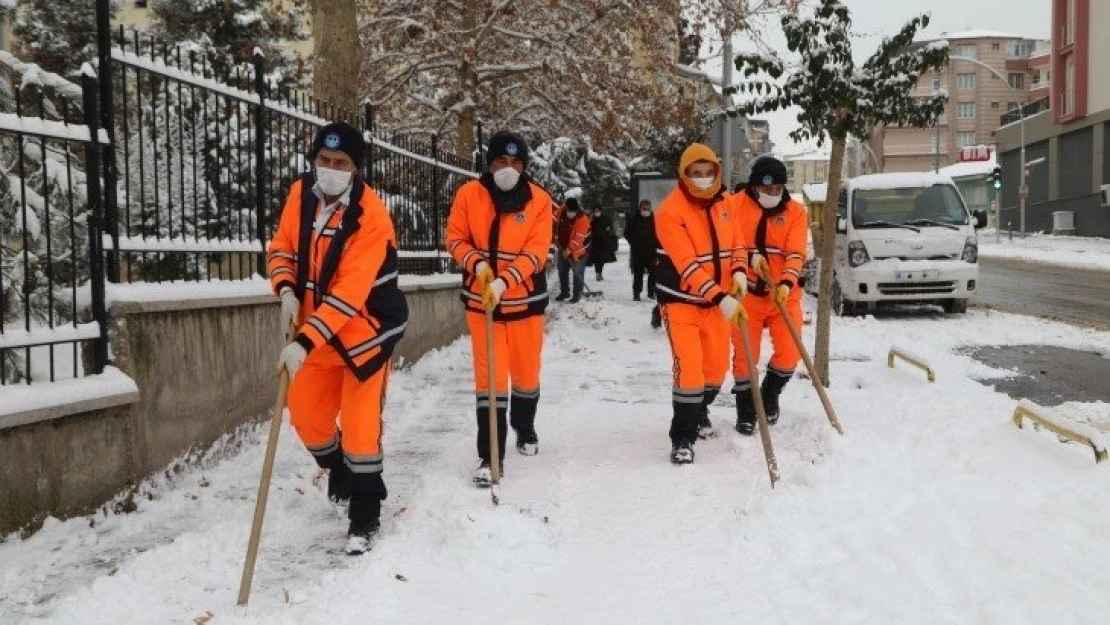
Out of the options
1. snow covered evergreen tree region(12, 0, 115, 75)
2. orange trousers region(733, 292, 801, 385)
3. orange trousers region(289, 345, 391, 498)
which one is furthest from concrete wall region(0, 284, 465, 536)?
snow covered evergreen tree region(12, 0, 115, 75)

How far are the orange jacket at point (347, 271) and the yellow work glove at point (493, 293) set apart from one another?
899mm

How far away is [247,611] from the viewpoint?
144 inches

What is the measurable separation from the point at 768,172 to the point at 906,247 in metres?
7.95

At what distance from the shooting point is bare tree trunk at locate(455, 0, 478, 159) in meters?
16.5

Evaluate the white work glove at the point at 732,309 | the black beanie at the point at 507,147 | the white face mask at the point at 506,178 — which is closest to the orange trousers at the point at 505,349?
the white face mask at the point at 506,178

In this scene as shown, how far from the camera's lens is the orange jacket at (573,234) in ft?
51.5

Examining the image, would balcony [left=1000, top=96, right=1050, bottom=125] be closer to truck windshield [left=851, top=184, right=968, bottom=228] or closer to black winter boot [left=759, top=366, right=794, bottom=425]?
truck windshield [left=851, top=184, right=968, bottom=228]

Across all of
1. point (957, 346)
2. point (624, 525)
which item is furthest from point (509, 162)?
point (957, 346)

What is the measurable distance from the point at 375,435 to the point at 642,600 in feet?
4.86

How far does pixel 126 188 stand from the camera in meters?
5.25

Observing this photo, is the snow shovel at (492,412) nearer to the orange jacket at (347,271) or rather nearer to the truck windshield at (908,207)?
the orange jacket at (347,271)

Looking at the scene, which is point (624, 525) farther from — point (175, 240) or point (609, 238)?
point (609, 238)

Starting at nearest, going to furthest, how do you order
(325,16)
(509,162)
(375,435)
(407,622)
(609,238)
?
(407,622) < (375,435) < (509,162) < (325,16) < (609,238)

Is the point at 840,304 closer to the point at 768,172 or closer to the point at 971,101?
the point at 768,172
